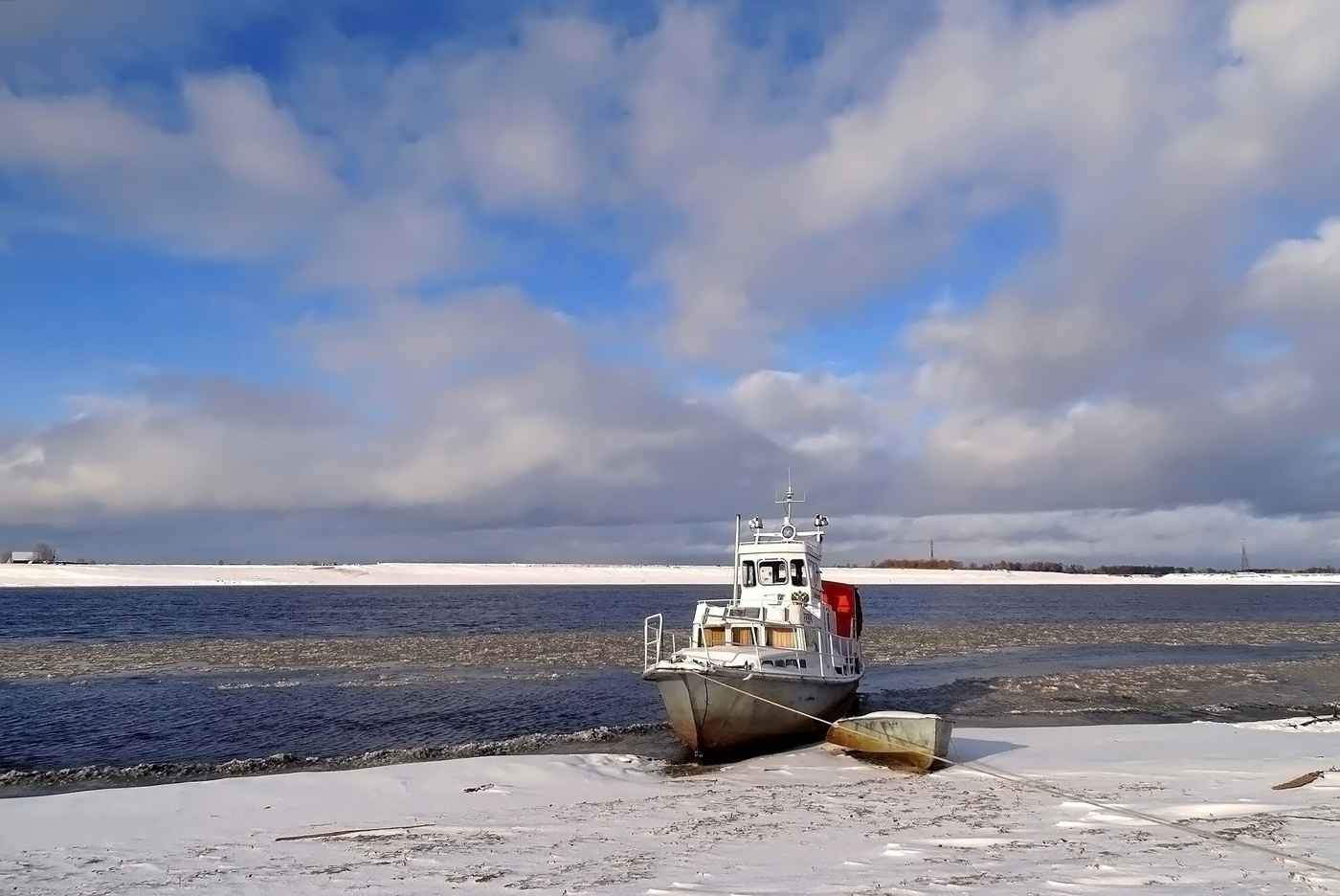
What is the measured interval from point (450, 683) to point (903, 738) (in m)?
19.1

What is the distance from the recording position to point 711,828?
1254 centimetres

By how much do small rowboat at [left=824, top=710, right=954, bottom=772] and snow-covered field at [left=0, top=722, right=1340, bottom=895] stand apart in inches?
20.6

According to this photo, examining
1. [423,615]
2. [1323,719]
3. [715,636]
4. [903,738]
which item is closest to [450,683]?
[715,636]

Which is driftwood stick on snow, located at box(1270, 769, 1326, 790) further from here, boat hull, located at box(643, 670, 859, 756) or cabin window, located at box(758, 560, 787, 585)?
cabin window, located at box(758, 560, 787, 585)

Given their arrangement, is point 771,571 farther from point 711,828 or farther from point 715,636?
point 711,828

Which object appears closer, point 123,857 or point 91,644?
point 123,857

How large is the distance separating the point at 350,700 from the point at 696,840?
64.9 ft

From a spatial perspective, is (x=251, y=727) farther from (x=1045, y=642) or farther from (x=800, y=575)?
(x=1045, y=642)

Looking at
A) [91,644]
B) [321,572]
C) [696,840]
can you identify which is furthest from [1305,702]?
[321,572]

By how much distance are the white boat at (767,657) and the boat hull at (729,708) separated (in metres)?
0.02

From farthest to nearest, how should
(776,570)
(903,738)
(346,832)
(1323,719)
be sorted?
Result: (776,570) < (1323,719) < (903,738) < (346,832)

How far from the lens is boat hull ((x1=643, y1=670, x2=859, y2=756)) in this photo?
19766mm

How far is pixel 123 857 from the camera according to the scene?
11227 mm

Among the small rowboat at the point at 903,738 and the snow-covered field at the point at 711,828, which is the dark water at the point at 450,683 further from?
the small rowboat at the point at 903,738
